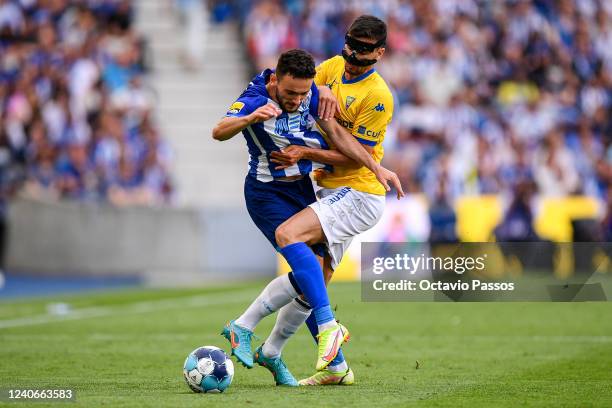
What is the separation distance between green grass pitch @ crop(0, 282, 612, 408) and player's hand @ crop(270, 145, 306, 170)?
5.00 ft

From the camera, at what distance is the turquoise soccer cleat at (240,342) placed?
25.6 ft

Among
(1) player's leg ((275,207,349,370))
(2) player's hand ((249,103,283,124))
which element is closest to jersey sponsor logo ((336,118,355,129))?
(1) player's leg ((275,207,349,370))

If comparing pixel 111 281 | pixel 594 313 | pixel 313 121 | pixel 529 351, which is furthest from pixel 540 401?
pixel 111 281

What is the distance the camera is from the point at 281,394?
7355mm

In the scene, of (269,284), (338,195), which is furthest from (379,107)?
(269,284)

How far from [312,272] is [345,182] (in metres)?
0.86

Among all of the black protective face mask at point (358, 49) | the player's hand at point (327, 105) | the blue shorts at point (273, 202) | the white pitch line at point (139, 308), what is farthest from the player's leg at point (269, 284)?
the white pitch line at point (139, 308)

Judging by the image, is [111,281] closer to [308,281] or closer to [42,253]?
[42,253]

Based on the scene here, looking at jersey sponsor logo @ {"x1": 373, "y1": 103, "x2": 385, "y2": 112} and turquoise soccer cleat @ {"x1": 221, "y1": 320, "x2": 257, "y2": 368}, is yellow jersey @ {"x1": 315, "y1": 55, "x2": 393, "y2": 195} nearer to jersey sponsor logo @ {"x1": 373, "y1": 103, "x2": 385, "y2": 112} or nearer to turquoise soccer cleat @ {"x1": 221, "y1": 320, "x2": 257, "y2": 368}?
jersey sponsor logo @ {"x1": 373, "y1": 103, "x2": 385, "y2": 112}

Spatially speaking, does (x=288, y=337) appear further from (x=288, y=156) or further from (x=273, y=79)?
(x=273, y=79)

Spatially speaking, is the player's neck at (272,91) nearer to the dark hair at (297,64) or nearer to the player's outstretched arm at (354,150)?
the dark hair at (297,64)

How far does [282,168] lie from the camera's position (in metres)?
7.97

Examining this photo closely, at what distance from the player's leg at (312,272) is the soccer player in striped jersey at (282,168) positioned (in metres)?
0.02

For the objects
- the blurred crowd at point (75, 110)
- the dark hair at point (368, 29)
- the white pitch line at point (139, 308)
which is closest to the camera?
the dark hair at point (368, 29)
